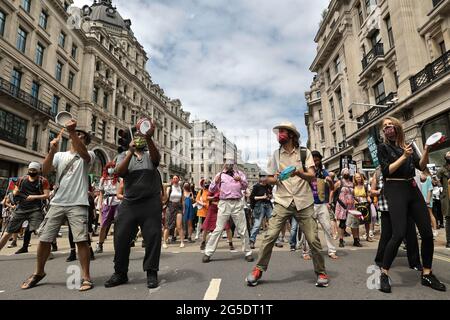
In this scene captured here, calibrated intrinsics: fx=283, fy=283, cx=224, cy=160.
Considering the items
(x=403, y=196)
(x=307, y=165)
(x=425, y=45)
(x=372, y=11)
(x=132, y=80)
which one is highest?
(x=132, y=80)

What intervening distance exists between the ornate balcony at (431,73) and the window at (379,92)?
470 cm

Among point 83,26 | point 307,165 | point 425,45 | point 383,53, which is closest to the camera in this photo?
point 307,165

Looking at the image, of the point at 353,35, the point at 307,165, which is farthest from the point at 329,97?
the point at 307,165

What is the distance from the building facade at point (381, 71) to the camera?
45.3 feet

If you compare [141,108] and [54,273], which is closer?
[54,273]

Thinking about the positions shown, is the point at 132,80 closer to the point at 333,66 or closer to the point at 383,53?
the point at 333,66

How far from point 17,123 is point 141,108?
889 inches

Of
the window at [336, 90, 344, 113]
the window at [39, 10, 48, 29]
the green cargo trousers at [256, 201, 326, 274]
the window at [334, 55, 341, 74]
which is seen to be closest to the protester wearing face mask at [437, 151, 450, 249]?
the green cargo trousers at [256, 201, 326, 274]

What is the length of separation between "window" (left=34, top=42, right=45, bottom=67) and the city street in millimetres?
24532

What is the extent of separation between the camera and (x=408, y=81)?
52.3ft

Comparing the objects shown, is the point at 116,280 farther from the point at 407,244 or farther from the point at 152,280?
the point at 407,244

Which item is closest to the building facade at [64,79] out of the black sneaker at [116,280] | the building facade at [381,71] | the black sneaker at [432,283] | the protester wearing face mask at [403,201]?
the black sneaker at [116,280]

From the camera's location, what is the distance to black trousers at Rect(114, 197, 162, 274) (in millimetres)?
3316

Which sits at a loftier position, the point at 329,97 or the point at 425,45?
the point at 329,97
